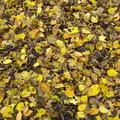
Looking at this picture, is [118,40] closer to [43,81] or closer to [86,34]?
[86,34]

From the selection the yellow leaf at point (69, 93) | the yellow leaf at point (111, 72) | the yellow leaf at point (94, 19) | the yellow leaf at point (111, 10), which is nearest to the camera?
the yellow leaf at point (69, 93)

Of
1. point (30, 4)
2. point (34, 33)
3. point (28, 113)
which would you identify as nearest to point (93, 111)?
point (28, 113)

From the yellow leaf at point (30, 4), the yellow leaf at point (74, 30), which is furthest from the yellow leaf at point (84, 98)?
the yellow leaf at point (30, 4)

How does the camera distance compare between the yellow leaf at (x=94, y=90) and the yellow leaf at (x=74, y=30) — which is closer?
the yellow leaf at (x=94, y=90)

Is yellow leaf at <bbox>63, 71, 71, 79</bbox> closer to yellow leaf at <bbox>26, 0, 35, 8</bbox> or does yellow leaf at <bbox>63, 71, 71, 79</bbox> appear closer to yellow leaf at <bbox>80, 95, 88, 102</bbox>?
yellow leaf at <bbox>80, 95, 88, 102</bbox>

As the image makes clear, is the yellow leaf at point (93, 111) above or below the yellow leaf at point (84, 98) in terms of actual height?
below

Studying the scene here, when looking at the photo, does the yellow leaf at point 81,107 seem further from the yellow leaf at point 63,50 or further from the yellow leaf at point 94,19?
the yellow leaf at point 94,19

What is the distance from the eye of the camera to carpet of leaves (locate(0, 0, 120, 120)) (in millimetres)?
Answer: 2607

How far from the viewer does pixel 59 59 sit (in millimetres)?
2863

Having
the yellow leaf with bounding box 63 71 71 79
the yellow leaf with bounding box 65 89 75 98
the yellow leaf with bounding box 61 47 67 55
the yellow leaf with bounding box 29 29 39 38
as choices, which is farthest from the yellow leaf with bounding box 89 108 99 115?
the yellow leaf with bounding box 29 29 39 38

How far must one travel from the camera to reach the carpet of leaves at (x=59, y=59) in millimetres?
2607

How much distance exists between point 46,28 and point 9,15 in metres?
0.50

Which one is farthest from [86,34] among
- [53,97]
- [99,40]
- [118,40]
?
[53,97]

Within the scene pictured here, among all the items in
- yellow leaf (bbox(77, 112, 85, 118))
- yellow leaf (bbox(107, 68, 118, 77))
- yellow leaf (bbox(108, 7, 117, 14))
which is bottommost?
yellow leaf (bbox(77, 112, 85, 118))
